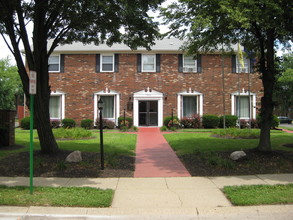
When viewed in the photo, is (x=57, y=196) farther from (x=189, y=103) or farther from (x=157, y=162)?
(x=189, y=103)

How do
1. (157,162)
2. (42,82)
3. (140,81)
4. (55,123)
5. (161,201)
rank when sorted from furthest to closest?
(140,81), (55,123), (157,162), (42,82), (161,201)

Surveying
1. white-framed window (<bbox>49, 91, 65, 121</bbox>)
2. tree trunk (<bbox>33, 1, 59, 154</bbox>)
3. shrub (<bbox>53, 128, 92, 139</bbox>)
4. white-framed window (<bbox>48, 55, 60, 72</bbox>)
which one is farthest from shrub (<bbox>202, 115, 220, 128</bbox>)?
tree trunk (<bbox>33, 1, 59, 154</bbox>)

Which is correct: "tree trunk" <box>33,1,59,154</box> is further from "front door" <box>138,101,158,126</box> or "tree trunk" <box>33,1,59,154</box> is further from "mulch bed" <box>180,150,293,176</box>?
"front door" <box>138,101,158,126</box>

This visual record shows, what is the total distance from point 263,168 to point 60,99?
16.1 meters

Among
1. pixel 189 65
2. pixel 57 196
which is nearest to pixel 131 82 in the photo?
pixel 189 65

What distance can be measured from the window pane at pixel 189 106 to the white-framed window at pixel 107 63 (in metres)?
→ 6.09

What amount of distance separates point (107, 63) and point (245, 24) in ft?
47.8

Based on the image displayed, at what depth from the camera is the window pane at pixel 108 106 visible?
20.2m

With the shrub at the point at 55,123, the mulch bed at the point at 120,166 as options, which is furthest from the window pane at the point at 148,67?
the mulch bed at the point at 120,166

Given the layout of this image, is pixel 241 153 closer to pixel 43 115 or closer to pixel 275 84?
pixel 275 84

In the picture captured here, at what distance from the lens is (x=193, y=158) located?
8727 mm

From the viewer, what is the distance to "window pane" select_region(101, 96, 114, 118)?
20250 mm

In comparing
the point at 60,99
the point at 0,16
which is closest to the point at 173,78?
the point at 60,99

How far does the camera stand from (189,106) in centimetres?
2030
